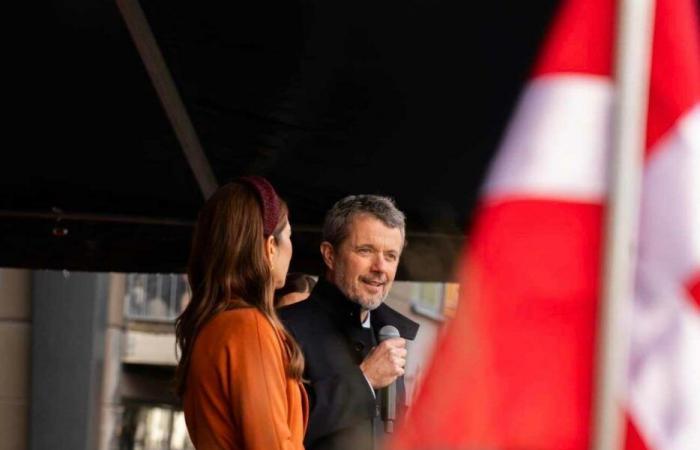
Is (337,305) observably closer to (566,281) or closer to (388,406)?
(388,406)

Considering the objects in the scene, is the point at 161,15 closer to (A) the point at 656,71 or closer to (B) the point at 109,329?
(A) the point at 656,71

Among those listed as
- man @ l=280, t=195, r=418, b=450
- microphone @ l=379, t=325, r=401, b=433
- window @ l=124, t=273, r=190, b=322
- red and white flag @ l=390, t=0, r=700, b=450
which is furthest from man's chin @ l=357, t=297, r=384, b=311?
window @ l=124, t=273, r=190, b=322

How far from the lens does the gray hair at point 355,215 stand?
3967 mm

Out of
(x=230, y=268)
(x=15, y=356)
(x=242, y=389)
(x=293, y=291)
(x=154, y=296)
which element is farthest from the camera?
(x=154, y=296)

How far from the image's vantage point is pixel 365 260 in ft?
12.9

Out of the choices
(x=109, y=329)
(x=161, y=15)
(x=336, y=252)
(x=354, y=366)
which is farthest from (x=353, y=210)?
(x=109, y=329)

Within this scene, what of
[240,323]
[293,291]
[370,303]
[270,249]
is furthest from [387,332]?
[293,291]

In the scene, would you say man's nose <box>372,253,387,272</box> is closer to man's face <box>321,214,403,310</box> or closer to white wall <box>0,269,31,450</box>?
man's face <box>321,214,403,310</box>

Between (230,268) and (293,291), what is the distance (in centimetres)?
153

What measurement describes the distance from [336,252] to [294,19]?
0.67 meters

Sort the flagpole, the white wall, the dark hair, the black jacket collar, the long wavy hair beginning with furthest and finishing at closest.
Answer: the white wall → the dark hair → the black jacket collar → the long wavy hair → the flagpole

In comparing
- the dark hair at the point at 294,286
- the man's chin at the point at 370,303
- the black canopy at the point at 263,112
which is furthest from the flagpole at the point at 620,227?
the dark hair at the point at 294,286

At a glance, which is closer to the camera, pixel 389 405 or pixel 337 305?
pixel 389 405

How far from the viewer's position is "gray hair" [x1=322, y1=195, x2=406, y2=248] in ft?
13.0
